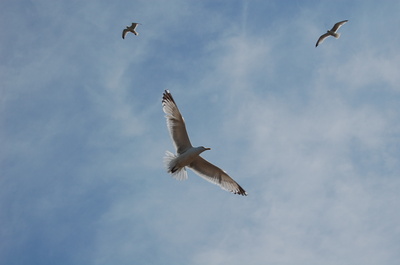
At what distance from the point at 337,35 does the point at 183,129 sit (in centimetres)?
955

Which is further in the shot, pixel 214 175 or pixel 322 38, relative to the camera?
pixel 322 38

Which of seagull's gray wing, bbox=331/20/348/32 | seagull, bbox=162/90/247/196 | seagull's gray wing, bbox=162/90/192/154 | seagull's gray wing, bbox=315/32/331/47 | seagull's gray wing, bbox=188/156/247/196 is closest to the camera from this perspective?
seagull, bbox=162/90/247/196

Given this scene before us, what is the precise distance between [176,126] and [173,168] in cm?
143

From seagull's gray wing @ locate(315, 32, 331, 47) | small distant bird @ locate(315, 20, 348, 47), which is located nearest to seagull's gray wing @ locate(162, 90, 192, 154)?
small distant bird @ locate(315, 20, 348, 47)

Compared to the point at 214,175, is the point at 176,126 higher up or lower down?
higher up

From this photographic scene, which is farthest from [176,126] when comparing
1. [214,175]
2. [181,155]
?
[214,175]

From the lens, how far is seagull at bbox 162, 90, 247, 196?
56.5 ft

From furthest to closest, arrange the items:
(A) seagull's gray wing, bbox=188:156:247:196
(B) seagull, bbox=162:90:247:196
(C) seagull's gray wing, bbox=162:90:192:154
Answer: (A) seagull's gray wing, bbox=188:156:247:196 → (C) seagull's gray wing, bbox=162:90:192:154 → (B) seagull, bbox=162:90:247:196

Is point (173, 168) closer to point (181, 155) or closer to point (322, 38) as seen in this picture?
point (181, 155)

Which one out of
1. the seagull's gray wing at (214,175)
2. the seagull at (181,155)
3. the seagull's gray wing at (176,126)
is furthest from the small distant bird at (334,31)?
the seagull's gray wing at (176,126)

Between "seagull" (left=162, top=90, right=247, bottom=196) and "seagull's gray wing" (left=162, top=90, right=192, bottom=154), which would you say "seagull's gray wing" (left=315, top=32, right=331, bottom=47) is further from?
"seagull's gray wing" (left=162, top=90, right=192, bottom=154)

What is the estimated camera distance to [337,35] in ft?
74.7

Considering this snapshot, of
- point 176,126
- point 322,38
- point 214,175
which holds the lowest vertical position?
point 214,175

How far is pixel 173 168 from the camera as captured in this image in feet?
56.7
